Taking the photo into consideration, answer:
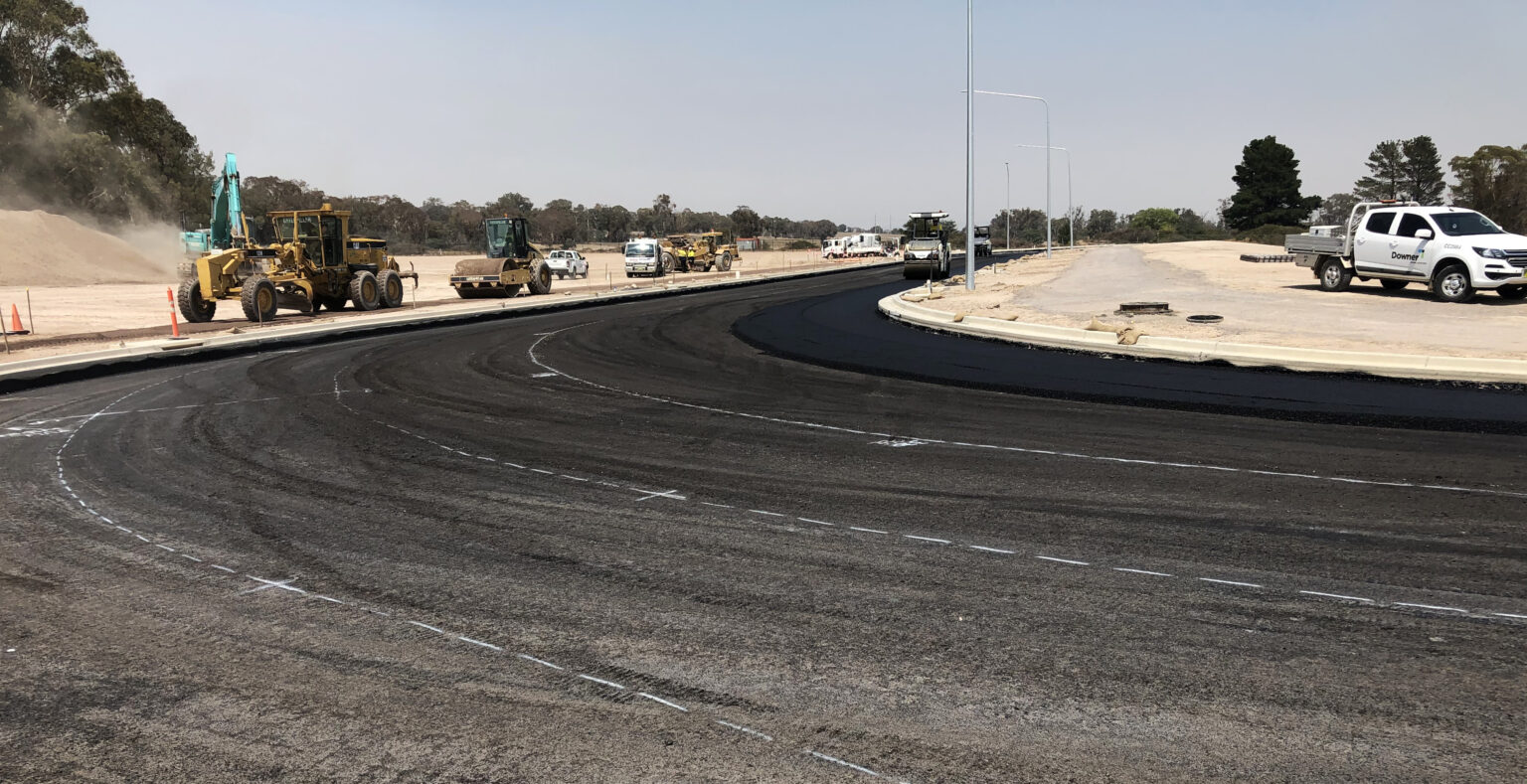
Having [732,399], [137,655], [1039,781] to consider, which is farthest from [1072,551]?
[732,399]

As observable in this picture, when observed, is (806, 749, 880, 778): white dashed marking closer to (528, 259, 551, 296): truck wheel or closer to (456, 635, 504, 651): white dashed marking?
(456, 635, 504, 651): white dashed marking

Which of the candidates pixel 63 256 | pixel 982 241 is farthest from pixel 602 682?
pixel 982 241

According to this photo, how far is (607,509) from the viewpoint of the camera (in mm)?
7906

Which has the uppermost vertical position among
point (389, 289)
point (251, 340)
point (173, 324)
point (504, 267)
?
point (504, 267)

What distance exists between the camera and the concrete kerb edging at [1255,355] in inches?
550

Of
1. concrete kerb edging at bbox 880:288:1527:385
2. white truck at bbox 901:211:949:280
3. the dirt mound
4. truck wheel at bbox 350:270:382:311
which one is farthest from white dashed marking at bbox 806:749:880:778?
the dirt mound

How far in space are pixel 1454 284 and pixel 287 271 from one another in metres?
29.1

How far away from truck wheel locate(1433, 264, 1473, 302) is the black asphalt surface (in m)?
13.3

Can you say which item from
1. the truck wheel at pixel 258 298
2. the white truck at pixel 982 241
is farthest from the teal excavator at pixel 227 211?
the white truck at pixel 982 241

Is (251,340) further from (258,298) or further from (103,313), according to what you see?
(103,313)

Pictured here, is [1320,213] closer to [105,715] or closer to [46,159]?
[46,159]

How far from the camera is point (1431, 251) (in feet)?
78.5

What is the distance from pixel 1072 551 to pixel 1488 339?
46.7ft

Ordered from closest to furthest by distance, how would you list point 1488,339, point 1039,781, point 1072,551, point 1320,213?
point 1039,781
point 1072,551
point 1488,339
point 1320,213
